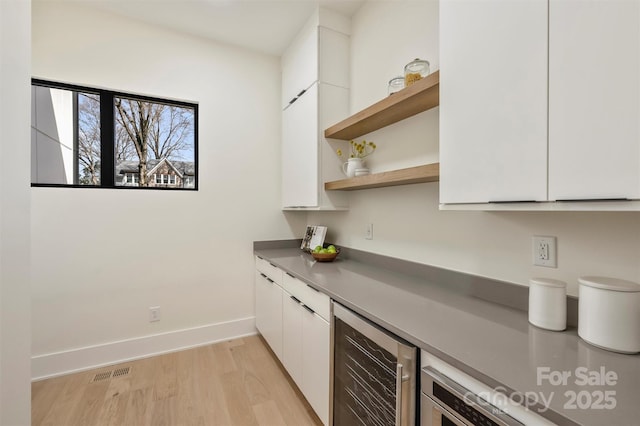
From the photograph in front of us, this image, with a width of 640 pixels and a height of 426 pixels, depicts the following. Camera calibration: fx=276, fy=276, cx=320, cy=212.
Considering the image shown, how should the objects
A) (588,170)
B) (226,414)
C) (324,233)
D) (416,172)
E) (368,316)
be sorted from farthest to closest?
(324,233)
(226,414)
(416,172)
(368,316)
(588,170)

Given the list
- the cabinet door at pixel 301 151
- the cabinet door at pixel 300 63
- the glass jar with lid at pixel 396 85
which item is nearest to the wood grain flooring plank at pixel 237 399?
the cabinet door at pixel 301 151

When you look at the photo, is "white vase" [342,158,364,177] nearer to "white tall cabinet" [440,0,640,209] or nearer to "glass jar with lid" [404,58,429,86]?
"glass jar with lid" [404,58,429,86]

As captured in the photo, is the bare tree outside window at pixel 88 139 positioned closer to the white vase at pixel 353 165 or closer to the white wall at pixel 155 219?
the white wall at pixel 155 219

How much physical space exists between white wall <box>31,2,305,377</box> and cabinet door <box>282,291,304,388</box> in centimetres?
92

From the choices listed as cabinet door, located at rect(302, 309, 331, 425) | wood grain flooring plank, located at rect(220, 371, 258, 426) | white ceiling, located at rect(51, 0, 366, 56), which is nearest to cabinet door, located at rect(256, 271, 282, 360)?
wood grain flooring plank, located at rect(220, 371, 258, 426)

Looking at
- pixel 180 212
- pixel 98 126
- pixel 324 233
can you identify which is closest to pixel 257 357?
pixel 324 233

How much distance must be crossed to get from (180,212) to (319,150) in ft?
4.54

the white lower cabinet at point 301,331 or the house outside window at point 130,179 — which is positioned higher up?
the house outside window at point 130,179

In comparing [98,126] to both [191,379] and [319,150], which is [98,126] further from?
[191,379]

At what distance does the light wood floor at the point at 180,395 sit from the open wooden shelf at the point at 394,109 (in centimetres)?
188

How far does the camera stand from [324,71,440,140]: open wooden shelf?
135 cm

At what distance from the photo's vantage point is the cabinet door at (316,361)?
143 centimetres

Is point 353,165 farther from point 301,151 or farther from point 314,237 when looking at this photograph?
point 314,237

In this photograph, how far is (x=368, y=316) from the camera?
113 centimetres
